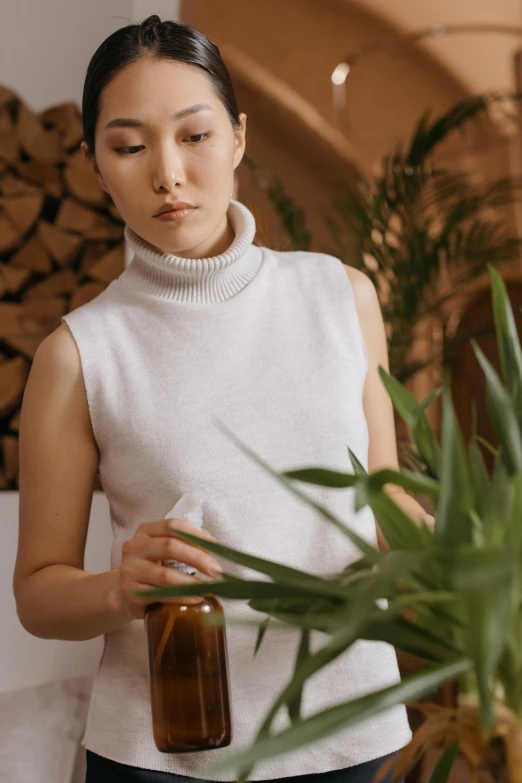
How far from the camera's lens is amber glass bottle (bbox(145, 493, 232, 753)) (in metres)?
0.92

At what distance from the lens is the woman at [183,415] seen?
44.9 inches

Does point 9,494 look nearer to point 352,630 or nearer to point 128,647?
point 128,647

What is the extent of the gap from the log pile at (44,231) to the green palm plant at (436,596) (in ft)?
6.68

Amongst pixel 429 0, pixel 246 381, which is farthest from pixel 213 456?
pixel 429 0

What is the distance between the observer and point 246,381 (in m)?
1.24

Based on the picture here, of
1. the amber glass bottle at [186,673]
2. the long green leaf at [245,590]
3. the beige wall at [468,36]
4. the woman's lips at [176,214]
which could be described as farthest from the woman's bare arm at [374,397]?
the beige wall at [468,36]

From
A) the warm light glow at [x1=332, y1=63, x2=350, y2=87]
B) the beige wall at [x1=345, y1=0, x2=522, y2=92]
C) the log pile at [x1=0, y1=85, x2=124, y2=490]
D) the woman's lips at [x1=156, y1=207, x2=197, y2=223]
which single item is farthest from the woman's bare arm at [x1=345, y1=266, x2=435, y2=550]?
the beige wall at [x1=345, y1=0, x2=522, y2=92]

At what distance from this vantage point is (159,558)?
88 centimetres

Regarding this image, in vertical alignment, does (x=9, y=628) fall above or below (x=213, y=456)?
below

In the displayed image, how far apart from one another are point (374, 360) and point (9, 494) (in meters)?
1.40

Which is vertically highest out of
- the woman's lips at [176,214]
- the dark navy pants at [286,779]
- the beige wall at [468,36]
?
the beige wall at [468,36]

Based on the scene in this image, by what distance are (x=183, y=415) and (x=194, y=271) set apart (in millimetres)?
209

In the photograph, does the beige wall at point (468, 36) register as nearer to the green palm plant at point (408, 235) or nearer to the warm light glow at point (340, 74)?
the green palm plant at point (408, 235)

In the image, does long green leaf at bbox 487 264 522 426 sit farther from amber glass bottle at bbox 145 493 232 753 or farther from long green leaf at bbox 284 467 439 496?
amber glass bottle at bbox 145 493 232 753
